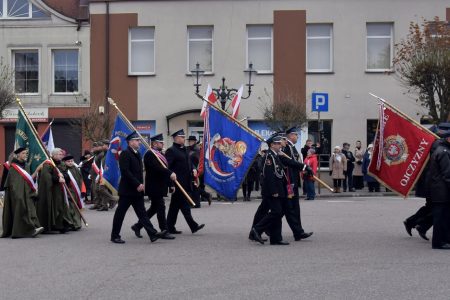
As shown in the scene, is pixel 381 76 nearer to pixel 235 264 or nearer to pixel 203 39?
pixel 203 39

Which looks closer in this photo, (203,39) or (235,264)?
(235,264)

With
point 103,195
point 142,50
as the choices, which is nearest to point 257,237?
point 103,195

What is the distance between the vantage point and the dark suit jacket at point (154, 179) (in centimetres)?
1419

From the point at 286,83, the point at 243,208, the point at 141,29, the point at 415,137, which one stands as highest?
the point at 141,29

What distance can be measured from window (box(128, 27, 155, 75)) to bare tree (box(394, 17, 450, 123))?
10.3 metres

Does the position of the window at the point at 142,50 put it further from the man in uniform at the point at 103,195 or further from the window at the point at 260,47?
the man in uniform at the point at 103,195

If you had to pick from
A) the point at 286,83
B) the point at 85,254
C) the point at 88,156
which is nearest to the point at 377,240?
the point at 85,254

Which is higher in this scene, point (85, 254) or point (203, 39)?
point (203, 39)

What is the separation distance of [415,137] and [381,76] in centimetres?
1910

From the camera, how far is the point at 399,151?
13.9 m

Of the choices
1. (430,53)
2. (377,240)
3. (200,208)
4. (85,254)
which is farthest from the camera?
(430,53)

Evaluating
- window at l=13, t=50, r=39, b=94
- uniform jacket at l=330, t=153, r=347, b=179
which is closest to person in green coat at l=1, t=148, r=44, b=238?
uniform jacket at l=330, t=153, r=347, b=179

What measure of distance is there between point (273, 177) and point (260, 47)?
20.3 meters

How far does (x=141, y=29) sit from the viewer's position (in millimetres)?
33375
